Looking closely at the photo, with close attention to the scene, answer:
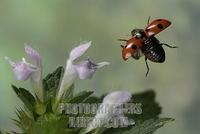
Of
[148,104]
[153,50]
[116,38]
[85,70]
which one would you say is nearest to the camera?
[85,70]

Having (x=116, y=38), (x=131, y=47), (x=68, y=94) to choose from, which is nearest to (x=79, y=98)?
(x=68, y=94)

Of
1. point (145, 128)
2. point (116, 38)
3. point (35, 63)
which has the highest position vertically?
point (116, 38)

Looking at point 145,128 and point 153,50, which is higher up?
point 153,50

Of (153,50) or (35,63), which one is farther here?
(153,50)

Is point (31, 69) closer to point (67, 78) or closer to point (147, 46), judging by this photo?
point (67, 78)

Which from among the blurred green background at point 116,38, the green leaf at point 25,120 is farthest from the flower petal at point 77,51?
the blurred green background at point 116,38

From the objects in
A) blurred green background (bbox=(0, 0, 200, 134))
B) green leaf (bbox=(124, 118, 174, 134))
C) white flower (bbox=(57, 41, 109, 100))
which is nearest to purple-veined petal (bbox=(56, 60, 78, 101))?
white flower (bbox=(57, 41, 109, 100))
